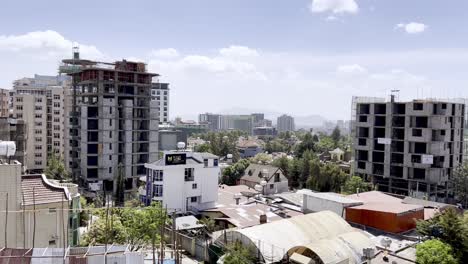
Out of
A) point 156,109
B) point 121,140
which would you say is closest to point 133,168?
point 121,140

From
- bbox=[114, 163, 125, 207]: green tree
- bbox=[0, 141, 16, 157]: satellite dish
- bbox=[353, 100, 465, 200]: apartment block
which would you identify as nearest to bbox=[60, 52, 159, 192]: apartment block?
bbox=[114, 163, 125, 207]: green tree

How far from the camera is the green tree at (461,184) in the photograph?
43000mm

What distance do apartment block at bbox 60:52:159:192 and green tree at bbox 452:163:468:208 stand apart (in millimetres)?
34216

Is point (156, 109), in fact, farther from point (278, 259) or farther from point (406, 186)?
point (278, 259)

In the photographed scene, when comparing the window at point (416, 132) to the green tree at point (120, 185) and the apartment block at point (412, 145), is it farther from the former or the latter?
the green tree at point (120, 185)

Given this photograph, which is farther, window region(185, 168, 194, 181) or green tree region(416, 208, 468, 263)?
window region(185, 168, 194, 181)

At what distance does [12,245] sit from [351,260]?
15064mm

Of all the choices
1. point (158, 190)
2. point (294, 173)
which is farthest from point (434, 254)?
point (294, 173)

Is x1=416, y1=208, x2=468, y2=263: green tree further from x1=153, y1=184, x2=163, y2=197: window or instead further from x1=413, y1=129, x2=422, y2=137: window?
x1=413, y1=129, x2=422, y2=137: window

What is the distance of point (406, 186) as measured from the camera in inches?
1836

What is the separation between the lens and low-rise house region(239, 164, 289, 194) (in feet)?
142

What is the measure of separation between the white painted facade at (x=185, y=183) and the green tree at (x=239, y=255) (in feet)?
40.5

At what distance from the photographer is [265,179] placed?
44.2 metres

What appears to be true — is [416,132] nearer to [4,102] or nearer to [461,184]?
[461,184]
